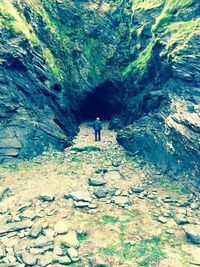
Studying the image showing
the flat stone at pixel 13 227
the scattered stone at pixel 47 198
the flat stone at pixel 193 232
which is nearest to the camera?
the flat stone at pixel 193 232

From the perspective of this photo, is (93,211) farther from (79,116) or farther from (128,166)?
(79,116)

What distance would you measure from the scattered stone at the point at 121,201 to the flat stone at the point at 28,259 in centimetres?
733

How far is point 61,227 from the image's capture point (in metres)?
19.4

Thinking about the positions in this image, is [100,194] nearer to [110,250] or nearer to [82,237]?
[82,237]

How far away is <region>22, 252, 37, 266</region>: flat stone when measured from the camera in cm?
1654

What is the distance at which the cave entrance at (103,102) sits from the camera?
4103cm

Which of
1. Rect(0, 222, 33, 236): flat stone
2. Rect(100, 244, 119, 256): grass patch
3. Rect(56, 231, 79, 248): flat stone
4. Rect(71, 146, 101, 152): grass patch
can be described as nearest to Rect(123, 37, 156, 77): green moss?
Rect(71, 146, 101, 152): grass patch

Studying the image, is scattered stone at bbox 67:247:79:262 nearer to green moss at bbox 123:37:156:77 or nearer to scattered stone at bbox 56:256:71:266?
scattered stone at bbox 56:256:71:266

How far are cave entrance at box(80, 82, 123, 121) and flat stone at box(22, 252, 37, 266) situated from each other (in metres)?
25.8

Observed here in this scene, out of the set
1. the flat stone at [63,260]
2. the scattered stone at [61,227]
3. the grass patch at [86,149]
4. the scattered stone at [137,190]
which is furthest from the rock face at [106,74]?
the flat stone at [63,260]

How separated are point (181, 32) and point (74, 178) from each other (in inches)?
664

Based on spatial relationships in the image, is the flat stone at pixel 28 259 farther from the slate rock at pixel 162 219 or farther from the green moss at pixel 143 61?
the green moss at pixel 143 61

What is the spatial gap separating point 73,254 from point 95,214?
423 centimetres

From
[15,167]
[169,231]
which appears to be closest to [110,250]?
[169,231]
